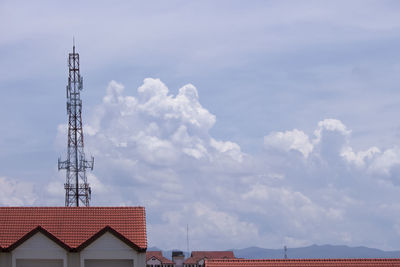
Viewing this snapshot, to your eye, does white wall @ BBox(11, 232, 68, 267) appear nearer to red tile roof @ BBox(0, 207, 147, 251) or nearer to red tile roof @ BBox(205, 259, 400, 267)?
red tile roof @ BBox(0, 207, 147, 251)

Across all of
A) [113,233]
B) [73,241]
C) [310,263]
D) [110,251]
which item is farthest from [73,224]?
[310,263]

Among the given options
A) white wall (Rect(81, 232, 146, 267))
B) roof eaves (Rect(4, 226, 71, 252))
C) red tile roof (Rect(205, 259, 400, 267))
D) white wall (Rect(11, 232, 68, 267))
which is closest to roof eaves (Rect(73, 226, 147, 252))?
white wall (Rect(81, 232, 146, 267))

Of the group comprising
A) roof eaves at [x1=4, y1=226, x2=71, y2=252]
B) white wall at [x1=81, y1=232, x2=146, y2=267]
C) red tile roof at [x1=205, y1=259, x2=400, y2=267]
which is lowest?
red tile roof at [x1=205, y1=259, x2=400, y2=267]

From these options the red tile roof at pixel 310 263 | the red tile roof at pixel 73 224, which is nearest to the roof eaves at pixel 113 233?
the red tile roof at pixel 73 224

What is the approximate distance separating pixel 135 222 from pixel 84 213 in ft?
14.0

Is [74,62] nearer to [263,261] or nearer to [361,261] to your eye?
[263,261]

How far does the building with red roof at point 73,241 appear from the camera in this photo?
50562 mm

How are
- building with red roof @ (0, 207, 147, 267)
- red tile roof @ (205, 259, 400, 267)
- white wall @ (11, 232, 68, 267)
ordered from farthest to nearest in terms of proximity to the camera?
red tile roof @ (205, 259, 400, 267) < white wall @ (11, 232, 68, 267) < building with red roof @ (0, 207, 147, 267)

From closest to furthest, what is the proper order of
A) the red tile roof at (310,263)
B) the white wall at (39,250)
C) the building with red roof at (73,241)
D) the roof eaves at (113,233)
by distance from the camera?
1. the roof eaves at (113,233)
2. the building with red roof at (73,241)
3. the white wall at (39,250)
4. the red tile roof at (310,263)

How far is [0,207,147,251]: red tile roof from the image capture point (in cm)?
5062

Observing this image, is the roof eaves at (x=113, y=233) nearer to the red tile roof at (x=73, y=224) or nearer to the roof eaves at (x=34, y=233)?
the red tile roof at (x=73, y=224)

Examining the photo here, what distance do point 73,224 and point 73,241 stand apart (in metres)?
1.71

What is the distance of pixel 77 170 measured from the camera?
64.9 meters

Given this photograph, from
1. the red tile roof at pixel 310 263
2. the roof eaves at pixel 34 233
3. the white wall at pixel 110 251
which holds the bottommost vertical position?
the red tile roof at pixel 310 263
